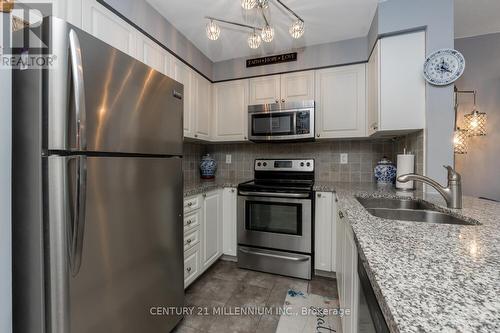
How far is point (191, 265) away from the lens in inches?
76.3

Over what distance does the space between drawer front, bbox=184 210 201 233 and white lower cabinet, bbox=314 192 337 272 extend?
1106 millimetres

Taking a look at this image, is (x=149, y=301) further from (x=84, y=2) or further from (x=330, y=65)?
(x=330, y=65)

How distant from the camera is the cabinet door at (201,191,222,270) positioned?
215 cm

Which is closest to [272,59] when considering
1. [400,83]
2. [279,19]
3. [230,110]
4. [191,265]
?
[279,19]

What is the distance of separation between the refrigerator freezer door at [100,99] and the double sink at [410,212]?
1427mm

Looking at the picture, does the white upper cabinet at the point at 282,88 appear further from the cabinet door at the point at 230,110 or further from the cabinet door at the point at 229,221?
the cabinet door at the point at 229,221

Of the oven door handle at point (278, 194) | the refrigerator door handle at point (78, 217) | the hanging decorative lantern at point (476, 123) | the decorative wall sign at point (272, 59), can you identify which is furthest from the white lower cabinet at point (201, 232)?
the hanging decorative lantern at point (476, 123)

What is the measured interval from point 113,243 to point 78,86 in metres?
0.67

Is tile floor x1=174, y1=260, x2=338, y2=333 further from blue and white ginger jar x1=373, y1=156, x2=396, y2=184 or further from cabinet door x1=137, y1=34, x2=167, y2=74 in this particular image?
cabinet door x1=137, y1=34, x2=167, y2=74

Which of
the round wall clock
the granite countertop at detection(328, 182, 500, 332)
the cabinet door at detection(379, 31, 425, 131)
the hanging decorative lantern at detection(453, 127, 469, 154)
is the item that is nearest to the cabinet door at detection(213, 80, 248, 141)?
the cabinet door at detection(379, 31, 425, 131)

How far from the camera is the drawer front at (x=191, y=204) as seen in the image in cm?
185

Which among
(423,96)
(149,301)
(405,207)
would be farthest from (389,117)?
(149,301)

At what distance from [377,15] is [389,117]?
0.82m

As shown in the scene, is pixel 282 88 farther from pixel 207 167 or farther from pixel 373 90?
pixel 207 167
